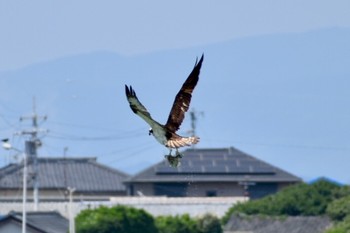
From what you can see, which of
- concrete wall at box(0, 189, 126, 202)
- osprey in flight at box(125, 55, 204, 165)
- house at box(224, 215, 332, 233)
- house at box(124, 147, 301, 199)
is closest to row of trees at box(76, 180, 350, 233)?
house at box(224, 215, 332, 233)

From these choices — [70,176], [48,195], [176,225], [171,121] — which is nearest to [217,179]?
[70,176]

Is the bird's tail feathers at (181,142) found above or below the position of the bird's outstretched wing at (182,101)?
below

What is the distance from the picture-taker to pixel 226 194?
8900cm

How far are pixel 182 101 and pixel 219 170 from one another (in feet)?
209

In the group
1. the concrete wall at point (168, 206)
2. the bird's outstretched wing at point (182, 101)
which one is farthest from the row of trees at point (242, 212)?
the bird's outstretched wing at point (182, 101)

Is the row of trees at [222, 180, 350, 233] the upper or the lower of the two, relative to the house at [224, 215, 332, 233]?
upper

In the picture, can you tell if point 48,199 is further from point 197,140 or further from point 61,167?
point 197,140

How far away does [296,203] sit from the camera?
212 feet

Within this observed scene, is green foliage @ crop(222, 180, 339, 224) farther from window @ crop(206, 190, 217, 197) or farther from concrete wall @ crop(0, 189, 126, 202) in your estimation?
concrete wall @ crop(0, 189, 126, 202)

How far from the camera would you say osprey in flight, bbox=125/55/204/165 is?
21.8 metres

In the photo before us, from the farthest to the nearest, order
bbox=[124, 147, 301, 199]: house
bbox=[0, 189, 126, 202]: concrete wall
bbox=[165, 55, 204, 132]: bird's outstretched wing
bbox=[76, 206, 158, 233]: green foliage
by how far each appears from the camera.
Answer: bbox=[0, 189, 126, 202]: concrete wall
bbox=[124, 147, 301, 199]: house
bbox=[76, 206, 158, 233]: green foliage
bbox=[165, 55, 204, 132]: bird's outstretched wing

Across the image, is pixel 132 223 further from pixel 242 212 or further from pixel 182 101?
pixel 182 101

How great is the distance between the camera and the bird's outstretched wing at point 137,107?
2183cm

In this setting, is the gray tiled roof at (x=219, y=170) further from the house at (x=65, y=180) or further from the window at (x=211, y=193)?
the house at (x=65, y=180)
